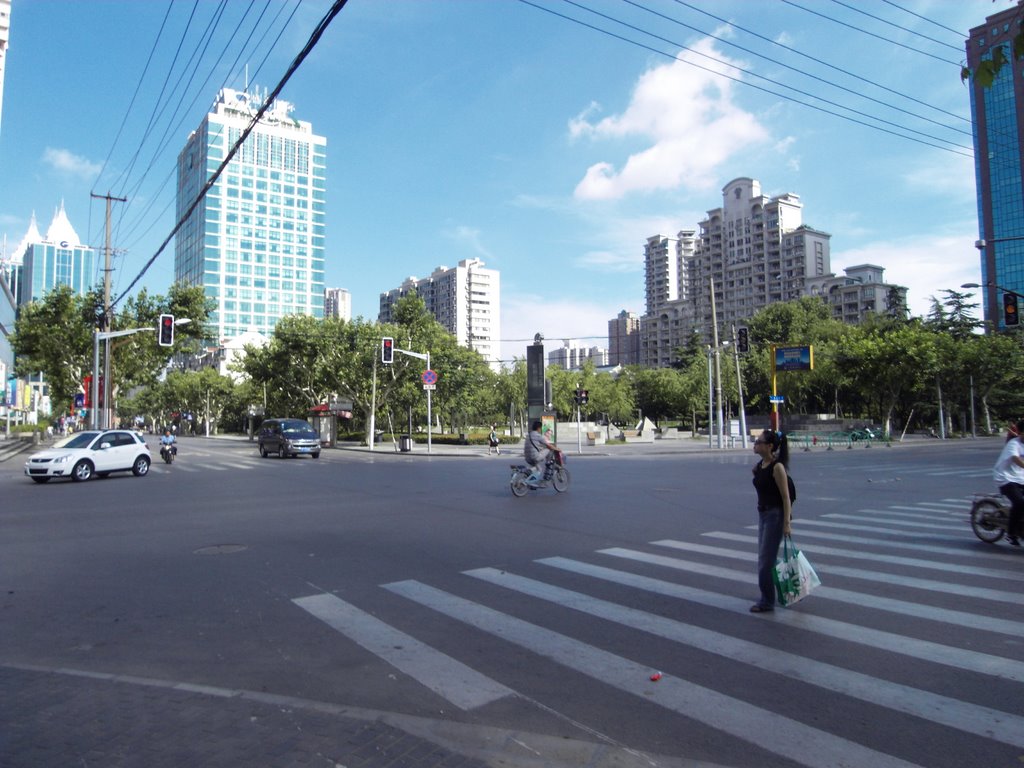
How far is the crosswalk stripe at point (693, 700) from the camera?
3.52 metres

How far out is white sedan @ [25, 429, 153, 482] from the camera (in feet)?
65.3

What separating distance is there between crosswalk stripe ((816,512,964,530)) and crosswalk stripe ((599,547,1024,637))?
4872mm

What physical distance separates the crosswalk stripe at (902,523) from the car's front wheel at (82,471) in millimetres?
20288

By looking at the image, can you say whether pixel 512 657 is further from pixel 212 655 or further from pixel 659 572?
pixel 659 572

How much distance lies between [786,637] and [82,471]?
21.6m

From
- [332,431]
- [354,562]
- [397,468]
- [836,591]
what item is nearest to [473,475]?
[397,468]

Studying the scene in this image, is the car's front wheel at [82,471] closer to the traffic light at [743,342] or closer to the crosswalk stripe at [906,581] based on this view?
the crosswalk stripe at [906,581]

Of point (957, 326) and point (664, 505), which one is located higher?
point (957, 326)

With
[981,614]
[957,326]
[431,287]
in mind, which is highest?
[431,287]

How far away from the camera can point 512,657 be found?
495 centimetres

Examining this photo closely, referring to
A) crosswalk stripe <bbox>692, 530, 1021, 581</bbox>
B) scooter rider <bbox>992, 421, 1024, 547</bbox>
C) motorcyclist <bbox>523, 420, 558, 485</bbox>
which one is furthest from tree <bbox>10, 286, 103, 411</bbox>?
scooter rider <bbox>992, 421, 1024, 547</bbox>

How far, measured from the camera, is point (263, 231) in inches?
5335

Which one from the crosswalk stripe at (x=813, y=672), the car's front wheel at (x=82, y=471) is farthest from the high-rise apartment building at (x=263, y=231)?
the crosswalk stripe at (x=813, y=672)

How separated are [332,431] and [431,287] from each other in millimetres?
124840
